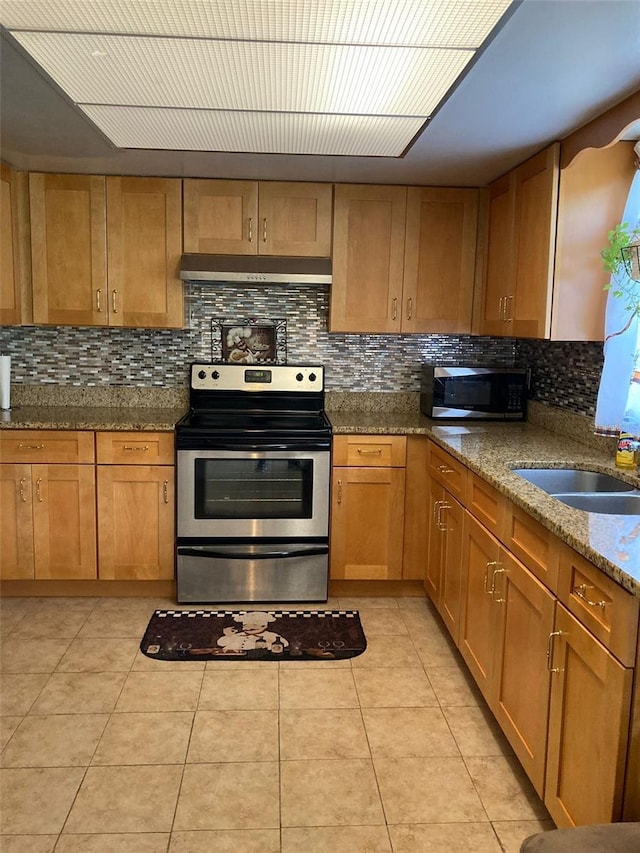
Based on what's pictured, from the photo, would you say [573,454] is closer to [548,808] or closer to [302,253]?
[548,808]

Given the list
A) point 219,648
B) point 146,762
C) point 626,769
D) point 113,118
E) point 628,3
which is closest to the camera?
point 626,769

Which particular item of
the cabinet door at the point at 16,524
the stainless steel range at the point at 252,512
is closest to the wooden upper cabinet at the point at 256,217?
the stainless steel range at the point at 252,512

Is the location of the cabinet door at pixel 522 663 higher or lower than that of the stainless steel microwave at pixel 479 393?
lower

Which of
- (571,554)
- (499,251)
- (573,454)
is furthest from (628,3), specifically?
(499,251)

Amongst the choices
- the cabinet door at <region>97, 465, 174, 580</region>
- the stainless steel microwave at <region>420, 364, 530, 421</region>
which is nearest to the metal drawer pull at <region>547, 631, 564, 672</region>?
the stainless steel microwave at <region>420, 364, 530, 421</region>

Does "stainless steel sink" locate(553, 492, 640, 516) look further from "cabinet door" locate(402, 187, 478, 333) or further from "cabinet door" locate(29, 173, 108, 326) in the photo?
"cabinet door" locate(29, 173, 108, 326)

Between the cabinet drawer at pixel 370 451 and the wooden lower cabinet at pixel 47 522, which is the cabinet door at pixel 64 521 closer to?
the wooden lower cabinet at pixel 47 522

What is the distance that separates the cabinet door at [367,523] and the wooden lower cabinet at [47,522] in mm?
1212

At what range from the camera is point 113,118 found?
8.38 feet

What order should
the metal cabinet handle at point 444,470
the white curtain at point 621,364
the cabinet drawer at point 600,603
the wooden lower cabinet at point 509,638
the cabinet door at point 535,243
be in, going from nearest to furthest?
the cabinet drawer at point 600,603, the wooden lower cabinet at point 509,638, the white curtain at point 621,364, the cabinet door at point 535,243, the metal cabinet handle at point 444,470

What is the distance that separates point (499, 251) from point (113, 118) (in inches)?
74.5

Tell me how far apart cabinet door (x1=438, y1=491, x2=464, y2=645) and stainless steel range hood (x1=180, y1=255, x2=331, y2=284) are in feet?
4.27

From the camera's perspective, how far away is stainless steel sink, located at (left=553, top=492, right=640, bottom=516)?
232 cm

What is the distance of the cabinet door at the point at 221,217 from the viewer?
3.62 m
